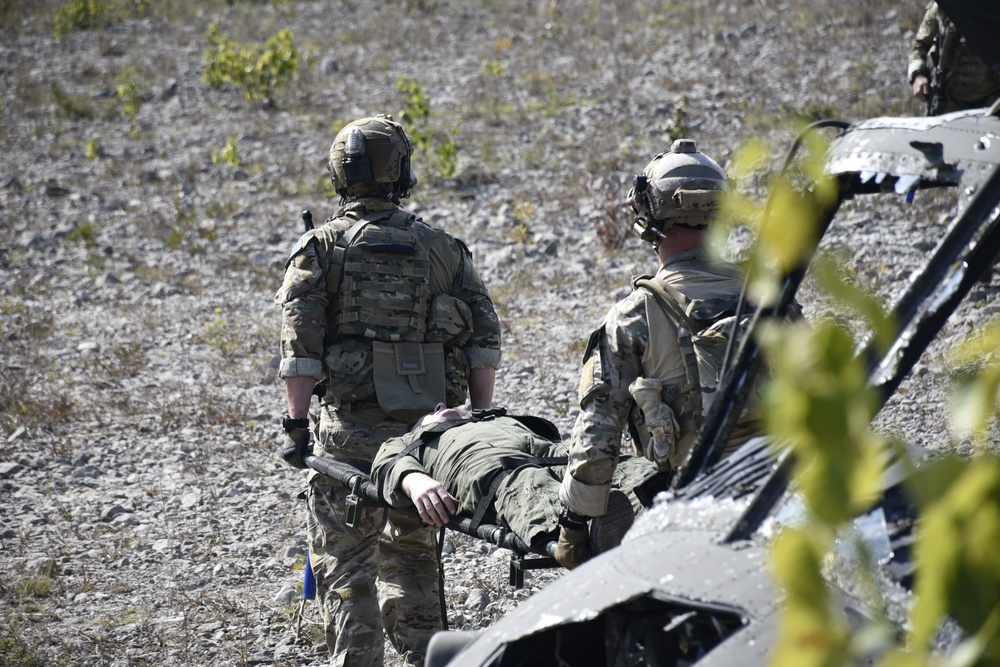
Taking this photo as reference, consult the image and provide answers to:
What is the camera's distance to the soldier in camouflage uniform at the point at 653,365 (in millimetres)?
3104

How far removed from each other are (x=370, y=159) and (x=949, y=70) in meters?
4.91

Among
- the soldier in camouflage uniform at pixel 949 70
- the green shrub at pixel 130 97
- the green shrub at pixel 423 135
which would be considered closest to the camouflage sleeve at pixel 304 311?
the soldier in camouflage uniform at pixel 949 70

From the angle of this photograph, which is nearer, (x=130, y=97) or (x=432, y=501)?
(x=432, y=501)

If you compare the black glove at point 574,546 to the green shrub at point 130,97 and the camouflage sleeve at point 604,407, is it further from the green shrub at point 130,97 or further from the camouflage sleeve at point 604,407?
the green shrub at point 130,97

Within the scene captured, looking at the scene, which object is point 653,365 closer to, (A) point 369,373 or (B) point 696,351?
(B) point 696,351

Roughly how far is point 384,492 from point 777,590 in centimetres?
214

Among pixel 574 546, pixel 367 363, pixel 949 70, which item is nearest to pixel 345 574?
pixel 367 363

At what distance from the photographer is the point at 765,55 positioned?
12914mm

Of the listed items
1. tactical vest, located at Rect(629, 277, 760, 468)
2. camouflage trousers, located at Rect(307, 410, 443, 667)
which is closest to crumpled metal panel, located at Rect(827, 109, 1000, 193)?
tactical vest, located at Rect(629, 277, 760, 468)

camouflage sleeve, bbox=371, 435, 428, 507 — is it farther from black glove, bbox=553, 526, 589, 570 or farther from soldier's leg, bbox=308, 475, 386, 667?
black glove, bbox=553, 526, 589, 570

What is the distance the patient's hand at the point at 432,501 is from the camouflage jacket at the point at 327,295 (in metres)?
0.76

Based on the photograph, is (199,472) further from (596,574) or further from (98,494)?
(596,574)

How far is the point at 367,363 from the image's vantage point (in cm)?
421

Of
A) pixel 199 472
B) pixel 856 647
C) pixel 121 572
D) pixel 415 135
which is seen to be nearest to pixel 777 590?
pixel 856 647
